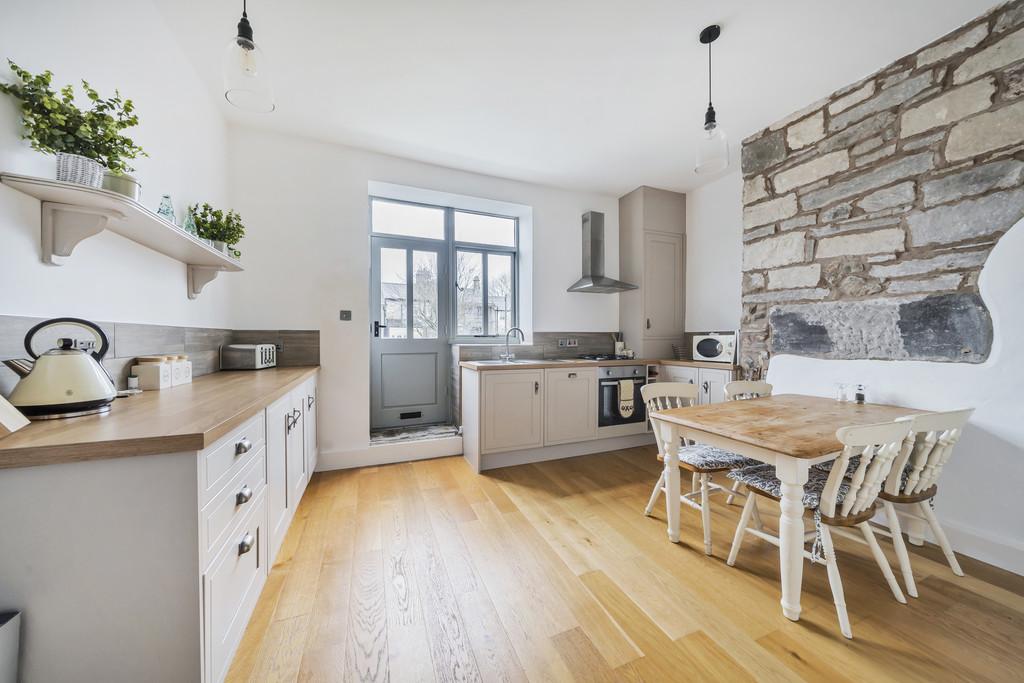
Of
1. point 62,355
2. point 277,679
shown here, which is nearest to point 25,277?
point 62,355

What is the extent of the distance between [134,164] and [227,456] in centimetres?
154

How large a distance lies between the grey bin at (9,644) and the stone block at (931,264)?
372 centimetres

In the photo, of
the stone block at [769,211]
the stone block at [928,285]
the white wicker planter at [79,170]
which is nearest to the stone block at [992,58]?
the stone block at [769,211]

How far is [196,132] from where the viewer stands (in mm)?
2148

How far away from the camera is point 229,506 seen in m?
1.06

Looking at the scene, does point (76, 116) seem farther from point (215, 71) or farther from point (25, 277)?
point (215, 71)

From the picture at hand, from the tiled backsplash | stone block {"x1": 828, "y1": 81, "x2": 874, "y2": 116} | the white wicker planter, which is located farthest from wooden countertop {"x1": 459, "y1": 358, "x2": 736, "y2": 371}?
the white wicker planter

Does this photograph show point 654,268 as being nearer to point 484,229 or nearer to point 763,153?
point 763,153

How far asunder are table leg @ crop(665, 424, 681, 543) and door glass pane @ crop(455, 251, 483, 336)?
245 centimetres

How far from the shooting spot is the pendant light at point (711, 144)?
1.73 metres

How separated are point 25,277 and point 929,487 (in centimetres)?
358

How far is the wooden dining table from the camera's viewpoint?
1339 millimetres

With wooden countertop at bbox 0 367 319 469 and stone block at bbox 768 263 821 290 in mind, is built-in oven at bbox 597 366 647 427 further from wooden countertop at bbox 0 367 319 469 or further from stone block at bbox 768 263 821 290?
wooden countertop at bbox 0 367 319 469

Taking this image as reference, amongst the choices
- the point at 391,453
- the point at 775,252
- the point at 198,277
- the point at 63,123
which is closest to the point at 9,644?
the point at 63,123
